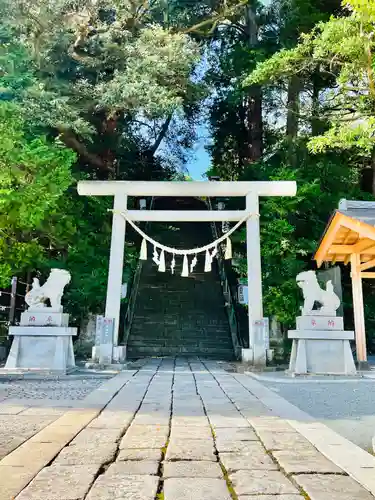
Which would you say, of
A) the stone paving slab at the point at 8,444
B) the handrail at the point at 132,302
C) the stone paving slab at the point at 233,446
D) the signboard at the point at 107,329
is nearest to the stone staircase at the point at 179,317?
the handrail at the point at 132,302

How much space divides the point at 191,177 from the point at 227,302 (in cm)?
1387

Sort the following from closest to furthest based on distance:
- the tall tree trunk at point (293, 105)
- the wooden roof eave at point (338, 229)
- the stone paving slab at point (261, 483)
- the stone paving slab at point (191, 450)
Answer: the stone paving slab at point (261, 483), the stone paving slab at point (191, 450), the wooden roof eave at point (338, 229), the tall tree trunk at point (293, 105)

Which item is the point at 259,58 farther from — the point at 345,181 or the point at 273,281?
the point at 273,281

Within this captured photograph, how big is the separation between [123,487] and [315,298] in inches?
307

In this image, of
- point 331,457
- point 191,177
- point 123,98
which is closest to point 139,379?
point 331,457

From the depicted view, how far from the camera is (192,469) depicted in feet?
8.74

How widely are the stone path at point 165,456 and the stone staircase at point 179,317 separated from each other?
307 inches

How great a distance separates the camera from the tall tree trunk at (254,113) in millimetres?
18406

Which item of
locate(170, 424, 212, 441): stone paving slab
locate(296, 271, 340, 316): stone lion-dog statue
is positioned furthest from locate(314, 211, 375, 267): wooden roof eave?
locate(170, 424, 212, 441): stone paving slab

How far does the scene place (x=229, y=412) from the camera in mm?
4688

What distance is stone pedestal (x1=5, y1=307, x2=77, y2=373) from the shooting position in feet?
29.3

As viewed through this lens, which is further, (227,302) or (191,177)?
(191,177)

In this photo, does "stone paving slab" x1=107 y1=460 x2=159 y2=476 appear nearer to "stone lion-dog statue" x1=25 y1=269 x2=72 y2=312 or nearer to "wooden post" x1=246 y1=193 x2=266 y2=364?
"stone lion-dog statue" x1=25 y1=269 x2=72 y2=312

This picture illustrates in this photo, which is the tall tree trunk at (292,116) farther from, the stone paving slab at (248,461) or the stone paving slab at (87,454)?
the stone paving slab at (87,454)
